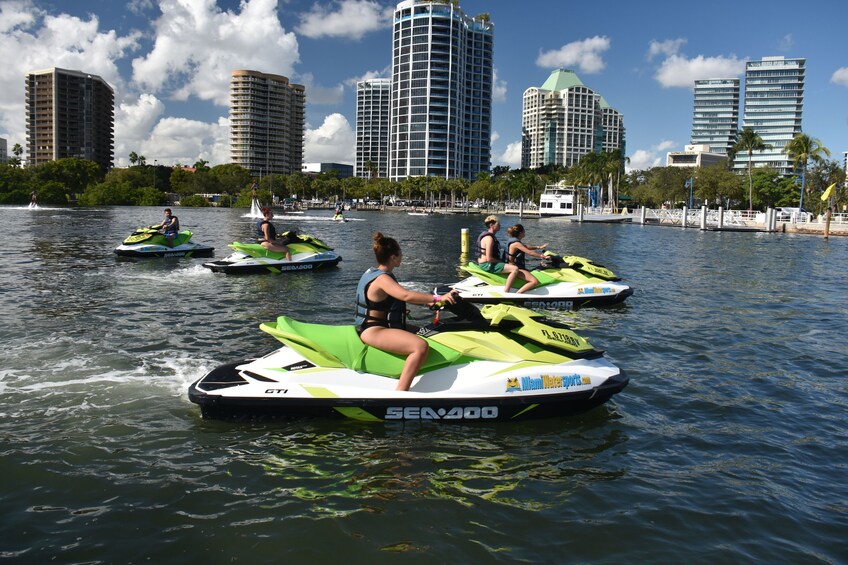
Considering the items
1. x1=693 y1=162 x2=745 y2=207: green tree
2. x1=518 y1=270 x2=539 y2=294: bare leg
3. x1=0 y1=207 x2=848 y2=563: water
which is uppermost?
x1=693 y1=162 x2=745 y2=207: green tree

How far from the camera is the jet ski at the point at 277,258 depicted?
22.7 metres

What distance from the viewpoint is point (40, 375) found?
10.0m

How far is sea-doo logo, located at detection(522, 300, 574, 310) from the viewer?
17172 millimetres

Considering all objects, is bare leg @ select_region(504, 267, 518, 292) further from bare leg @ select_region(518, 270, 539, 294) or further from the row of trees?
the row of trees

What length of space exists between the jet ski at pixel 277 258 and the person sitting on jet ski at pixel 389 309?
15605 millimetres

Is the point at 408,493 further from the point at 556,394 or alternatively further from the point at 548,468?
the point at 556,394

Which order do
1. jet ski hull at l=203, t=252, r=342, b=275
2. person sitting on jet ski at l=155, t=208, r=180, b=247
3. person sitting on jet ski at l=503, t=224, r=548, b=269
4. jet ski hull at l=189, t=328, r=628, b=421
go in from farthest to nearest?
person sitting on jet ski at l=155, t=208, r=180, b=247 → jet ski hull at l=203, t=252, r=342, b=275 → person sitting on jet ski at l=503, t=224, r=548, b=269 → jet ski hull at l=189, t=328, r=628, b=421

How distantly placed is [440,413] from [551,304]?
9.74m

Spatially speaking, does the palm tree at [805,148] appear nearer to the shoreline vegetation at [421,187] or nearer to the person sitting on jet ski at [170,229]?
the shoreline vegetation at [421,187]

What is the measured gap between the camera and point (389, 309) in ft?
26.6

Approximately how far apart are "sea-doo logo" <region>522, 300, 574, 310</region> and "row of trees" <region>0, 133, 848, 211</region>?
273 feet

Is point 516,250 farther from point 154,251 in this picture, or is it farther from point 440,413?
point 154,251

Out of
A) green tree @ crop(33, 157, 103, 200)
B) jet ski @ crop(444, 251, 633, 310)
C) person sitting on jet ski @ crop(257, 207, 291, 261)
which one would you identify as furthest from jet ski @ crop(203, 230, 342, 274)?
green tree @ crop(33, 157, 103, 200)

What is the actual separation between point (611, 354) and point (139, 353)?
9.03 m
